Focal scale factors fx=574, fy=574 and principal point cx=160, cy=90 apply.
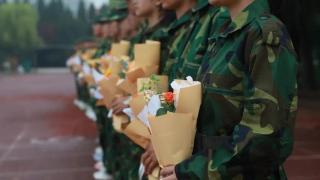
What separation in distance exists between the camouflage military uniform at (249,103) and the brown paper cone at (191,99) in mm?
24

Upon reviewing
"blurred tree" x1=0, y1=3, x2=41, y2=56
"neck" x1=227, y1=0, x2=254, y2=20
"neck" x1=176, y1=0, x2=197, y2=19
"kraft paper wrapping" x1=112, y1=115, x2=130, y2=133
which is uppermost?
"neck" x1=227, y1=0, x2=254, y2=20

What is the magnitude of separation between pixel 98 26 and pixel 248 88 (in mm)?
6892

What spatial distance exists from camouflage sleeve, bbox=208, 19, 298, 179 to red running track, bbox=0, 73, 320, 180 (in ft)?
12.4

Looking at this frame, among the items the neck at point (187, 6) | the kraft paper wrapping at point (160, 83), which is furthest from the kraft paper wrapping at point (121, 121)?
the neck at point (187, 6)

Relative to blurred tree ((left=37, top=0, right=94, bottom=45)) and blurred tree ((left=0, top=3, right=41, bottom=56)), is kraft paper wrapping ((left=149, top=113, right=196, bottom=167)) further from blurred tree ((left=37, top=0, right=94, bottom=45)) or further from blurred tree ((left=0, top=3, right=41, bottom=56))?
blurred tree ((left=0, top=3, right=41, bottom=56))

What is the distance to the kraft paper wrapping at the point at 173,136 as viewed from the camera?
1844 mm

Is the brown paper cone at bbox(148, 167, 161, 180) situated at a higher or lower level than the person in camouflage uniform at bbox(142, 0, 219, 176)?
lower

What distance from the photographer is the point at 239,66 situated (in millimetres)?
1750

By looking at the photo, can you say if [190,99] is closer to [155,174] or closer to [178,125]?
[178,125]

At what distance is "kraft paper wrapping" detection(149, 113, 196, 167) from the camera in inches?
72.6

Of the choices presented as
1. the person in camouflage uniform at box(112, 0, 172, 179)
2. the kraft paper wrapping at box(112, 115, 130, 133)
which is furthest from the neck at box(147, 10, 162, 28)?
the kraft paper wrapping at box(112, 115, 130, 133)

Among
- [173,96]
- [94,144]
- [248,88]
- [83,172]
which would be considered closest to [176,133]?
[173,96]

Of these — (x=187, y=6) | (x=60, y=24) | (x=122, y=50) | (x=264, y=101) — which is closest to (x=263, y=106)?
(x=264, y=101)

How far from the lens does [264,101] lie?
166 cm
